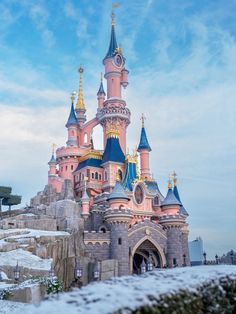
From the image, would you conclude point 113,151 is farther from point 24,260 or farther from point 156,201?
point 24,260

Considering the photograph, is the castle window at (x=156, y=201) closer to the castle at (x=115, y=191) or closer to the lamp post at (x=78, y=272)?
the castle at (x=115, y=191)

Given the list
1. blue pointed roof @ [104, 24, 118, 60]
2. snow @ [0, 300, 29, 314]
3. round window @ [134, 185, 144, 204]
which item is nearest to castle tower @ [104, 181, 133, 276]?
round window @ [134, 185, 144, 204]

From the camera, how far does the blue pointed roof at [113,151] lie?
46.5m

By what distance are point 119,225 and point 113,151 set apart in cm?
1093

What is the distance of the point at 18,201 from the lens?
48.2 metres

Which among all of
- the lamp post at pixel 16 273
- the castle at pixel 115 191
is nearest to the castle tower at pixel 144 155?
the castle at pixel 115 191

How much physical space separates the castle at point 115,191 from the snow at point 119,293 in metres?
29.8

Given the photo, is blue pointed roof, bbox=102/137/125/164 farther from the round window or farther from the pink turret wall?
the round window

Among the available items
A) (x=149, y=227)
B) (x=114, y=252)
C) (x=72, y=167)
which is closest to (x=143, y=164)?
(x=72, y=167)

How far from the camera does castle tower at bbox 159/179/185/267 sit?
4059cm

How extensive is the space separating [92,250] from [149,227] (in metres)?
5.85

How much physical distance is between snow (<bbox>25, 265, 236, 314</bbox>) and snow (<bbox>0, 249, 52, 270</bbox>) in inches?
950

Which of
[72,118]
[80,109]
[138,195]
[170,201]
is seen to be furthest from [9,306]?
[80,109]

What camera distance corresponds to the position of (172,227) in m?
41.3
